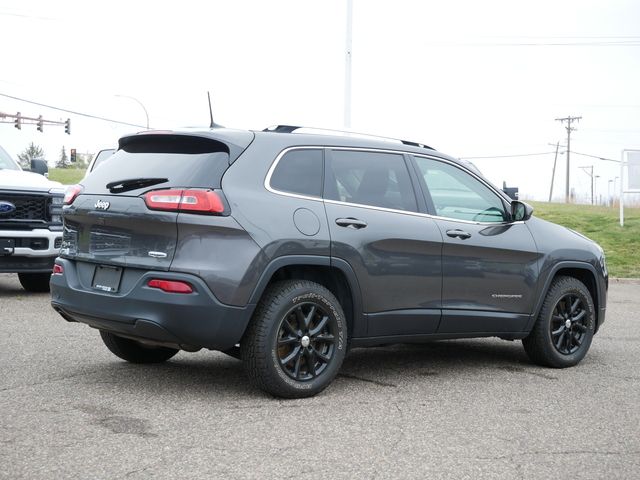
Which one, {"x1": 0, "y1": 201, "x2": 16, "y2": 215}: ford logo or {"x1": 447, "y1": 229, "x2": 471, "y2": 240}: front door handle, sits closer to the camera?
{"x1": 447, "y1": 229, "x2": 471, "y2": 240}: front door handle

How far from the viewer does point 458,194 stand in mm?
7320

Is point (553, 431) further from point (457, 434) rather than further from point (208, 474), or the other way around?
point (208, 474)

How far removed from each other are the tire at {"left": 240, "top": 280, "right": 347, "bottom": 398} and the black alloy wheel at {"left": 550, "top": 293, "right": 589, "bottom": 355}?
91.3 inches

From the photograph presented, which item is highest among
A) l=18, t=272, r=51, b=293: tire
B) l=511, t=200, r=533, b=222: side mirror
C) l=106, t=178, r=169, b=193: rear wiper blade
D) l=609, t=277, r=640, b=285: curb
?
l=106, t=178, r=169, b=193: rear wiper blade

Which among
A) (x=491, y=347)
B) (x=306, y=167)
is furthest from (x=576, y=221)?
(x=306, y=167)

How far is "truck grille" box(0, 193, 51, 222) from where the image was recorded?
11.5 metres

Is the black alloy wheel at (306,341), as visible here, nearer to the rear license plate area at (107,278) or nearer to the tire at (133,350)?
the rear license plate area at (107,278)

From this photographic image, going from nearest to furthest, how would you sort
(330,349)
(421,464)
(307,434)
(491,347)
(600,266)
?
(421,464) < (307,434) < (330,349) < (600,266) < (491,347)

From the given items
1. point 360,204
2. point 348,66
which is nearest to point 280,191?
point 360,204

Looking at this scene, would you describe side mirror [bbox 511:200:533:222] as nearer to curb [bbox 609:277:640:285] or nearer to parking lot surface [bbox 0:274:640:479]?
parking lot surface [bbox 0:274:640:479]

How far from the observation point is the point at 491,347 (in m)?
8.84

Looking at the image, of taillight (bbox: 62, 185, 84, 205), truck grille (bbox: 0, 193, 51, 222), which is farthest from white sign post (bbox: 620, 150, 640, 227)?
taillight (bbox: 62, 185, 84, 205)

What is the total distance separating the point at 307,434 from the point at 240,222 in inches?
54.7

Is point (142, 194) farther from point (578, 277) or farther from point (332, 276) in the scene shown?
point (578, 277)
